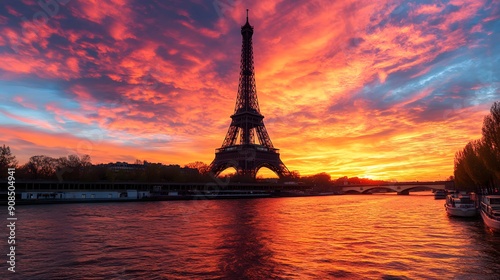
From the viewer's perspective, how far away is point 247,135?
121125mm

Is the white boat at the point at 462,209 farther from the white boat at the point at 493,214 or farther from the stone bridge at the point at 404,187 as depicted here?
the stone bridge at the point at 404,187

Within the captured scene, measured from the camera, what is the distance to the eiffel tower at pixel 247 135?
119250 millimetres

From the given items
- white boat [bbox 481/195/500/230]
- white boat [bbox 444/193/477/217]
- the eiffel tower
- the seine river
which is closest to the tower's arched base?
the eiffel tower

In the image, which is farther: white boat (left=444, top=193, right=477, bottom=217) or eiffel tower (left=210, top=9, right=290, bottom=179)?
eiffel tower (left=210, top=9, right=290, bottom=179)

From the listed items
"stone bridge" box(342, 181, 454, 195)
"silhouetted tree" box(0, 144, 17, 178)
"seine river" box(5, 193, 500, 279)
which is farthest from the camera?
"stone bridge" box(342, 181, 454, 195)

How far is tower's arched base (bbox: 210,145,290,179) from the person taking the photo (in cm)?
11792

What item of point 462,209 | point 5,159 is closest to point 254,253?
point 462,209

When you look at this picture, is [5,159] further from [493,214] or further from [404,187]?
[404,187]

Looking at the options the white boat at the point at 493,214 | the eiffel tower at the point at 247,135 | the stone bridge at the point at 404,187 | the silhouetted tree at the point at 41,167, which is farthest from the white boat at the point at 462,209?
the stone bridge at the point at 404,187

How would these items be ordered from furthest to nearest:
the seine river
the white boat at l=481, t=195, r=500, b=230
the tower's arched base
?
the tower's arched base < the white boat at l=481, t=195, r=500, b=230 < the seine river

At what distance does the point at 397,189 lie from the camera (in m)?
160

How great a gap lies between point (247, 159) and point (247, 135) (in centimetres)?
890

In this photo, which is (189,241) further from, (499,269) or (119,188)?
(119,188)

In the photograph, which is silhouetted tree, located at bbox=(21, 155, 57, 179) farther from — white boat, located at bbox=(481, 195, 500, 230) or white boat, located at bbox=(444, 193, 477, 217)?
white boat, located at bbox=(481, 195, 500, 230)
